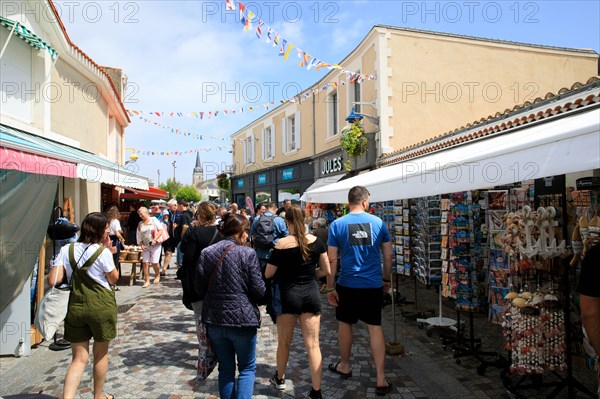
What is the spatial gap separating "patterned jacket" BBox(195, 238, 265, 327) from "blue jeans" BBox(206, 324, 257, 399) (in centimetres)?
8

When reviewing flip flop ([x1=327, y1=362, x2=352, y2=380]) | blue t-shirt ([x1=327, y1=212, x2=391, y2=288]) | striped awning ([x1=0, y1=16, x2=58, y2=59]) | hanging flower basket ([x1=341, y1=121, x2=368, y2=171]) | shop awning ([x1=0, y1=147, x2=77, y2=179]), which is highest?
striped awning ([x1=0, y1=16, x2=58, y2=59])

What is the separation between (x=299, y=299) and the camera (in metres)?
3.26

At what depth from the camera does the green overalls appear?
3.01m

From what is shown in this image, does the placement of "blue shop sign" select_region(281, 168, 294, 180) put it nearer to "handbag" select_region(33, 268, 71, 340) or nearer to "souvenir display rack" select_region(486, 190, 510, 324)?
"souvenir display rack" select_region(486, 190, 510, 324)

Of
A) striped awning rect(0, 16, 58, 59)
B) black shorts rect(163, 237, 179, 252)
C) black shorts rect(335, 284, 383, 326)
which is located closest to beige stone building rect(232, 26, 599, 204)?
black shorts rect(163, 237, 179, 252)

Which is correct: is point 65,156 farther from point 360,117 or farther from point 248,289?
point 360,117

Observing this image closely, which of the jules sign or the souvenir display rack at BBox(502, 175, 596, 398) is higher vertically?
the jules sign

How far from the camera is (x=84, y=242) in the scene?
318 cm

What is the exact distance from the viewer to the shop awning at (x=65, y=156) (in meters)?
4.28

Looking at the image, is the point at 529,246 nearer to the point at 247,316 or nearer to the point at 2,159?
the point at 247,316

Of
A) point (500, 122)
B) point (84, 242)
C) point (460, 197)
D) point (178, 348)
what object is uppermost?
point (500, 122)

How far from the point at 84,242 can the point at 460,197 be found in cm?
399

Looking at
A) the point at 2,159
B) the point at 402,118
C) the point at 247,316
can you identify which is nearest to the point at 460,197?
the point at 247,316

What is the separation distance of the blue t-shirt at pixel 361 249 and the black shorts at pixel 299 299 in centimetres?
46
